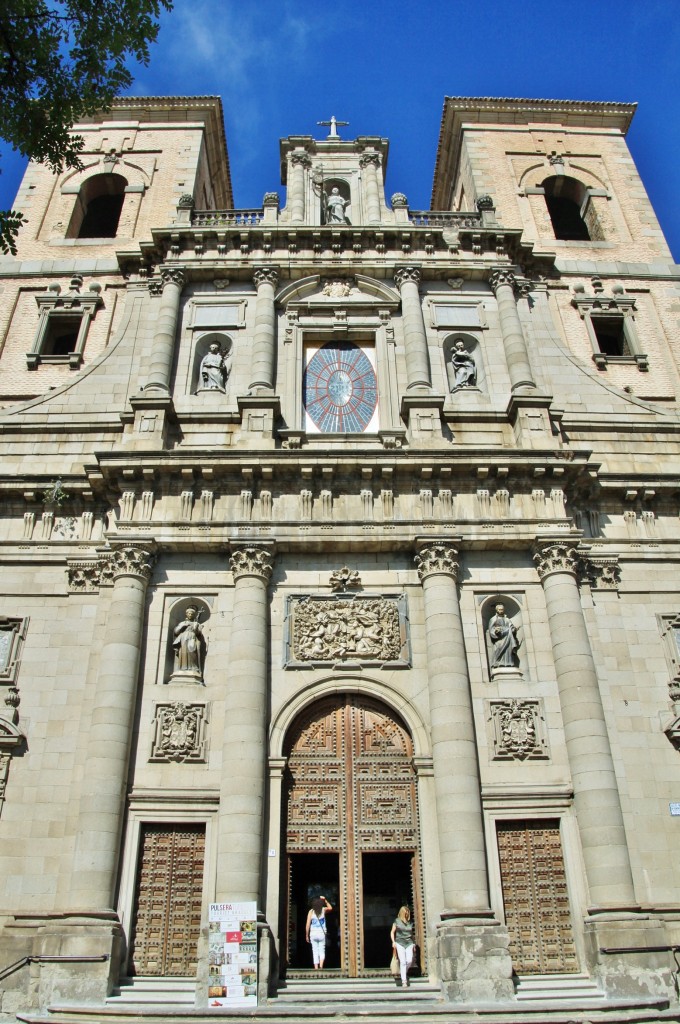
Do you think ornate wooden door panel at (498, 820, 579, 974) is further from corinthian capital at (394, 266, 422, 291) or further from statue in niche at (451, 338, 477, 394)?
corinthian capital at (394, 266, 422, 291)

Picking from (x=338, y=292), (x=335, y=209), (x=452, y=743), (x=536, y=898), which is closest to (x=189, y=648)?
(x=452, y=743)

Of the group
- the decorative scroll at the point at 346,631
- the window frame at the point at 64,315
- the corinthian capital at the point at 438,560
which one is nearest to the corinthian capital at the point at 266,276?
the window frame at the point at 64,315

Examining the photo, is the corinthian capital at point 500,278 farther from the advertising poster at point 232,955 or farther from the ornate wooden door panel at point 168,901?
the advertising poster at point 232,955

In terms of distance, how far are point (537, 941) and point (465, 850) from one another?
6.29 feet

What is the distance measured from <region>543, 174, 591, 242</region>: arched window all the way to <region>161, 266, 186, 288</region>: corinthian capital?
41.0 ft

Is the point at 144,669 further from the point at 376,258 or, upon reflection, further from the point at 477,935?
the point at 376,258

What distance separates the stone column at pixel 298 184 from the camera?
22141 mm

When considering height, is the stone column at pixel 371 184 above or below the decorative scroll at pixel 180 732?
above

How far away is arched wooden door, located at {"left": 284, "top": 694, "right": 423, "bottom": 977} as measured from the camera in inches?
552

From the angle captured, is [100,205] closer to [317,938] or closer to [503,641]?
[503,641]

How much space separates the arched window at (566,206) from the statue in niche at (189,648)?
17931 mm

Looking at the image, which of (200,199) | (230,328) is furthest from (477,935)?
(200,199)

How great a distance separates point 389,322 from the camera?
20.1 m

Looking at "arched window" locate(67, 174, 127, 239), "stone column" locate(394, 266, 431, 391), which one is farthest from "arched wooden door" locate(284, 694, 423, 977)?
"arched window" locate(67, 174, 127, 239)
